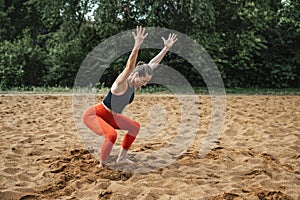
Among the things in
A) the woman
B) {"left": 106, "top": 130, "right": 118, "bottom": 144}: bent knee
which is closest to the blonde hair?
the woman

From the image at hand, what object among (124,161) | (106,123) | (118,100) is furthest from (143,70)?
(124,161)

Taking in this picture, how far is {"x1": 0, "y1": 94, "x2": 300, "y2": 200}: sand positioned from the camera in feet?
11.2

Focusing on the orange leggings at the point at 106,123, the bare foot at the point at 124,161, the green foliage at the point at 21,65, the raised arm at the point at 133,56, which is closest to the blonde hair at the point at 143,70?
the raised arm at the point at 133,56

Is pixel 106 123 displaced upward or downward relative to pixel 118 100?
downward

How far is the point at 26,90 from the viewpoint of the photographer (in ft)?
46.5

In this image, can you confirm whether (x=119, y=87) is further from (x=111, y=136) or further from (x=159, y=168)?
(x=159, y=168)

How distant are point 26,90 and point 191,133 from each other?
9.81m

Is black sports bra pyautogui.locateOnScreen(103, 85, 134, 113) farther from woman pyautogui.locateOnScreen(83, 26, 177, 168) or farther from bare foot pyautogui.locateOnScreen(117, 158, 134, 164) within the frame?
bare foot pyautogui.locateOnScreen(117, 158, 134, 164)

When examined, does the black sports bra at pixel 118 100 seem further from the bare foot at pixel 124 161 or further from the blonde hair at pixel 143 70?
the bare foot at pixel 124 161

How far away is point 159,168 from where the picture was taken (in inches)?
163

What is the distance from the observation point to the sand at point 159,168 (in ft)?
11.2

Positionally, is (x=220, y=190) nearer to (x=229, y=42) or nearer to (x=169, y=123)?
(x=169, y=123)

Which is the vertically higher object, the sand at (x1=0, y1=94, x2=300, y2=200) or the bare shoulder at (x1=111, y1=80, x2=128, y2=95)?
the bare shoulder at (x1=111, y1=80, x2=128, y2=95)

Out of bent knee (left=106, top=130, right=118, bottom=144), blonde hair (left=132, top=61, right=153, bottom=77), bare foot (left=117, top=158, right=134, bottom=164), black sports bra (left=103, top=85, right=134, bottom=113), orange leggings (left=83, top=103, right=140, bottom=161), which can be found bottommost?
bare foot (left=117, top=158, right=134, bottom=164)
